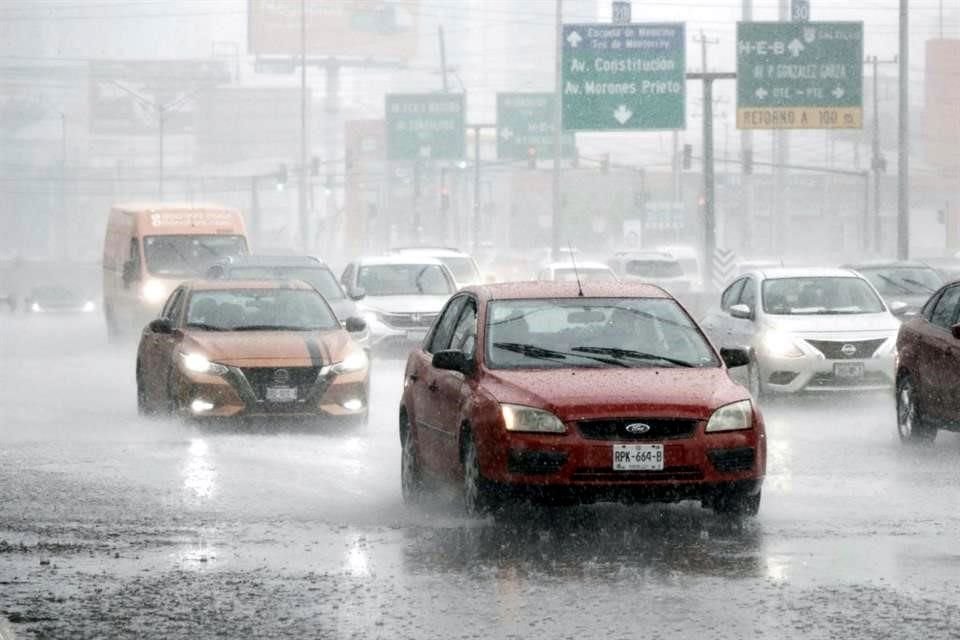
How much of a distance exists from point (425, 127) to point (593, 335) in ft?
205

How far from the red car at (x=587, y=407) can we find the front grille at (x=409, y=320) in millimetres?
17738

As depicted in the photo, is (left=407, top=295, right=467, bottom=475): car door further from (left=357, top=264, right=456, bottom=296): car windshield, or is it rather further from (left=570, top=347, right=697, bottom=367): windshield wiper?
(left=357, top=264, right=456, bottom=296): car windshield

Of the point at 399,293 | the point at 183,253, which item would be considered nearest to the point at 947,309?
the point at 399,293

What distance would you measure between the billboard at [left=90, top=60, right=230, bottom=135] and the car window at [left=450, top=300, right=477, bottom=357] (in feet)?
319

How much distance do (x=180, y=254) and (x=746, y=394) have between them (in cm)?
2498

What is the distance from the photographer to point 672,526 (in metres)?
11.7

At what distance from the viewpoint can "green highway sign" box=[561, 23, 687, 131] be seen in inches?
1734

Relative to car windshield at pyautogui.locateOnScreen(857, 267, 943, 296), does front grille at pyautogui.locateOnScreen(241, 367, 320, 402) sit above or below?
below

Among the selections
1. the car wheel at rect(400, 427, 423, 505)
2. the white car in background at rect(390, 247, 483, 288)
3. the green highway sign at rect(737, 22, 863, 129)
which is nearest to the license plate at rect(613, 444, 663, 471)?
the car wheel at rect(400, 427, 423, 505)

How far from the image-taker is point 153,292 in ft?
113

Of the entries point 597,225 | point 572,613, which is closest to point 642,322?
point 572,613

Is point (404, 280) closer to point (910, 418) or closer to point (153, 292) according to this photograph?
point (153, 292)

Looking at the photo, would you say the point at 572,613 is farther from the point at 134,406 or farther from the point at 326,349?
the point at 134,406

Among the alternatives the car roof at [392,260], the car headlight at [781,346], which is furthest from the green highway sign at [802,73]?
the car headlight at [781,346]
